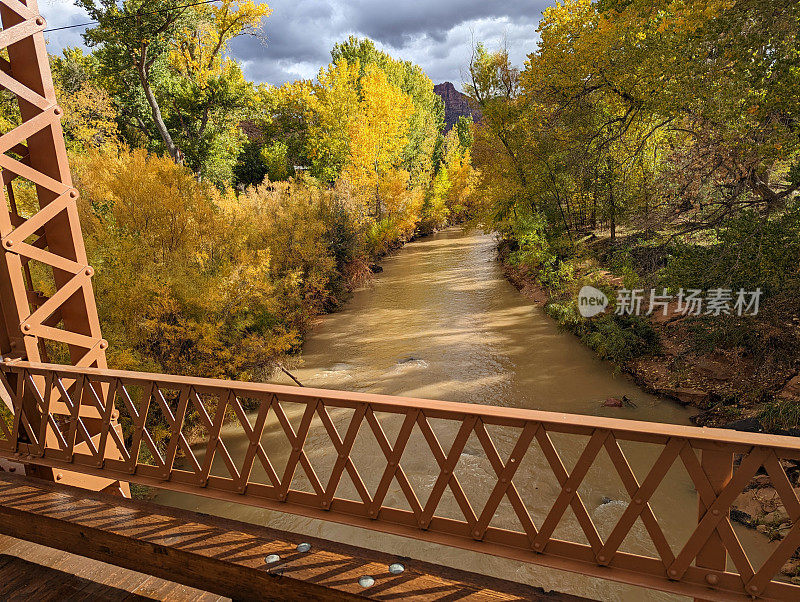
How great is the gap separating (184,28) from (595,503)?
1750 centimetres

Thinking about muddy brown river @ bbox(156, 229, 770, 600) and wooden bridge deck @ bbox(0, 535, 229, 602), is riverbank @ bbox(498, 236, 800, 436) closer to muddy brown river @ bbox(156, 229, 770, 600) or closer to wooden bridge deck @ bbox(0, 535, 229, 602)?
muddy brown river @ bbox(156, 229, 770, 600)

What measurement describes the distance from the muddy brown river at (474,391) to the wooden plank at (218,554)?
150 inches

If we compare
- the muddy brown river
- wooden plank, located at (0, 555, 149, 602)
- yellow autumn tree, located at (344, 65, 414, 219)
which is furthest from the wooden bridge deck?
yellow autumn tree, located at (344, 65, 414, 219)

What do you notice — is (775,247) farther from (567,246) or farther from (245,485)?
(567,246)

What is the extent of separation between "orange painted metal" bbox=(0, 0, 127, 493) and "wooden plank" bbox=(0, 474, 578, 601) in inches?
31.6

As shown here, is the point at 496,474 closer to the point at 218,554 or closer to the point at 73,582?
the point at 218,554

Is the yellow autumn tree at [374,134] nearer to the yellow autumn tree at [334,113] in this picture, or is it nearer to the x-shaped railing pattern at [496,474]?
the yellow autumn tree at [334,113]

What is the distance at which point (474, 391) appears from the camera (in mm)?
11531

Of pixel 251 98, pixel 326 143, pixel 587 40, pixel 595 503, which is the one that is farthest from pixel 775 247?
pixel 326 143

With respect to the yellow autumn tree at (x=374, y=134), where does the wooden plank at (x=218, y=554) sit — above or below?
below

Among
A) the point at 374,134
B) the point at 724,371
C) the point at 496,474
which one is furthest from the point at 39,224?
the point at 374,134

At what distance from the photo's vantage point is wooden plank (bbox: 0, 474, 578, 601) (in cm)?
236

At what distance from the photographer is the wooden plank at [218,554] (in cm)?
236

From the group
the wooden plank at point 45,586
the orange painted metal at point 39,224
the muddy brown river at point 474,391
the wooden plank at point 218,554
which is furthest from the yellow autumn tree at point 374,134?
the wooden plank at point 45,586
